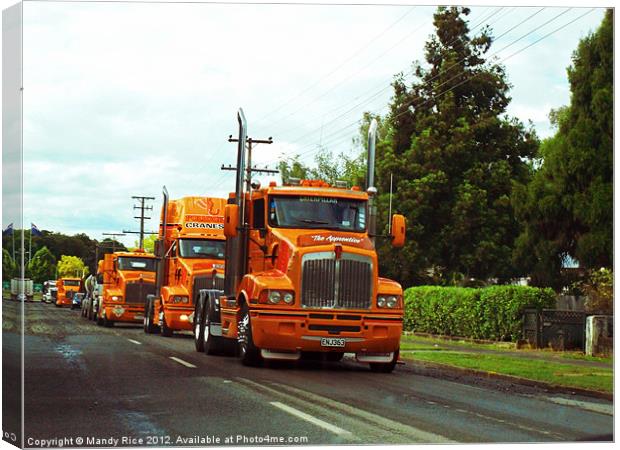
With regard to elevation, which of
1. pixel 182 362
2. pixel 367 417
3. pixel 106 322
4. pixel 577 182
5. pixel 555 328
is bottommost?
pixel 106 322

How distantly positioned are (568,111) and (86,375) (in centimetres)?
711

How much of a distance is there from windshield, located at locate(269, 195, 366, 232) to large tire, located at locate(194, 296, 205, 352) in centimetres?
468

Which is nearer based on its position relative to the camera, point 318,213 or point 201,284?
point 318,213

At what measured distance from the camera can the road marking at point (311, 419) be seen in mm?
11077

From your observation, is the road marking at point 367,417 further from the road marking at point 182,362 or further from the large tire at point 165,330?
the large tire at point 165,330

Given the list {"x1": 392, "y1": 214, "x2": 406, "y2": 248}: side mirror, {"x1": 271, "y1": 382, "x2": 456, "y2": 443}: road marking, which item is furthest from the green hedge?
{"x1": 271, "y1": 382, "x2": 456, "y2": 443}: road marking

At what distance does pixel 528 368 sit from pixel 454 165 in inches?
163

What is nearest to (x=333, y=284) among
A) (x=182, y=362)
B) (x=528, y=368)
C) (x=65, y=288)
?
(x=182, y=362)

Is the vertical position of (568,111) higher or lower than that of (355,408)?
higher

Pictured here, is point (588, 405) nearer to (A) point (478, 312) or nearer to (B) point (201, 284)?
(A) point (478, 312)

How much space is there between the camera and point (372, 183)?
1764 cm

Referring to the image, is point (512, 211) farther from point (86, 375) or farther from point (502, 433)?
point (86, 375)

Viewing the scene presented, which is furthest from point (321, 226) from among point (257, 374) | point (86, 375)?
point (86, 375)

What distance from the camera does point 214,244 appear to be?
27984mm
